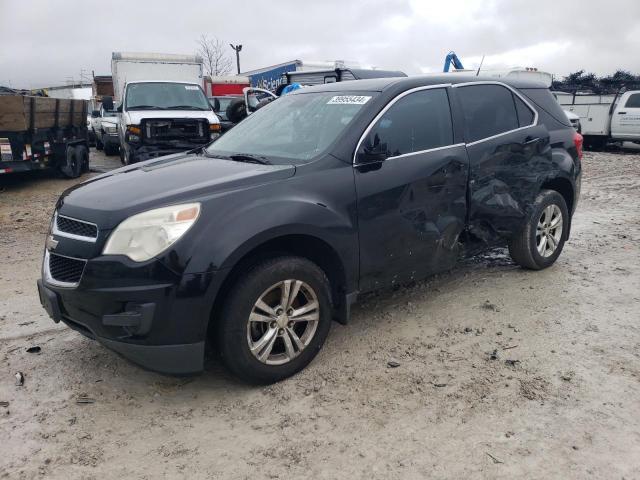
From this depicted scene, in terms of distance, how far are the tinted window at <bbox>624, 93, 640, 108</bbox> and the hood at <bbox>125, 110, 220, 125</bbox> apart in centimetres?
1225

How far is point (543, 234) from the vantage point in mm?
5020

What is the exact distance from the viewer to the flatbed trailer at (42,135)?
368 inches

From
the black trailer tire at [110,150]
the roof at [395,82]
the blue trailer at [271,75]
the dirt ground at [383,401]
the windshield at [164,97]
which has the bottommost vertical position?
the dirt ground at [383,401]

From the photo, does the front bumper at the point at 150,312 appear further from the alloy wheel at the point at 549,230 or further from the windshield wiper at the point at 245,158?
the alloy wheel at the point at 549,230

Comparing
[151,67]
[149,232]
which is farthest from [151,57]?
[149,232]

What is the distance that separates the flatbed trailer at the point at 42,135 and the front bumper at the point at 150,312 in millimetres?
7873

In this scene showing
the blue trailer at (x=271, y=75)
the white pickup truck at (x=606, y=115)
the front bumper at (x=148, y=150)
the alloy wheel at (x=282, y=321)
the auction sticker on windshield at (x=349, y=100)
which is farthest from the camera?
the blue trailer at (x=271, y=75)

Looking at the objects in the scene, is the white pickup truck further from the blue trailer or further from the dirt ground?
the dirt ground

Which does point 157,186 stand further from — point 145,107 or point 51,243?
point 145,107

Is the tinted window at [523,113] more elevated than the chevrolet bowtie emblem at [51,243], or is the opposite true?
the tinted window at [523,113]

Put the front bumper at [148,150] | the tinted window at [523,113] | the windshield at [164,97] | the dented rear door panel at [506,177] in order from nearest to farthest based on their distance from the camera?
1. the dented rear door panel at [506,177]
2. the tinted window at [523,113]
3. the front bumper at [148,150]
4. the windshield at [164,97]

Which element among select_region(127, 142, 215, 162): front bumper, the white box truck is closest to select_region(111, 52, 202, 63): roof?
the white box truck

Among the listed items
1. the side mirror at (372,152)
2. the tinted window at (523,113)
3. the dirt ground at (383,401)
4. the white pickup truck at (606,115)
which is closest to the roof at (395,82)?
the tinted window at (523,113)

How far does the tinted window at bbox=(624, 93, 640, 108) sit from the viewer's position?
1576 centimetres
